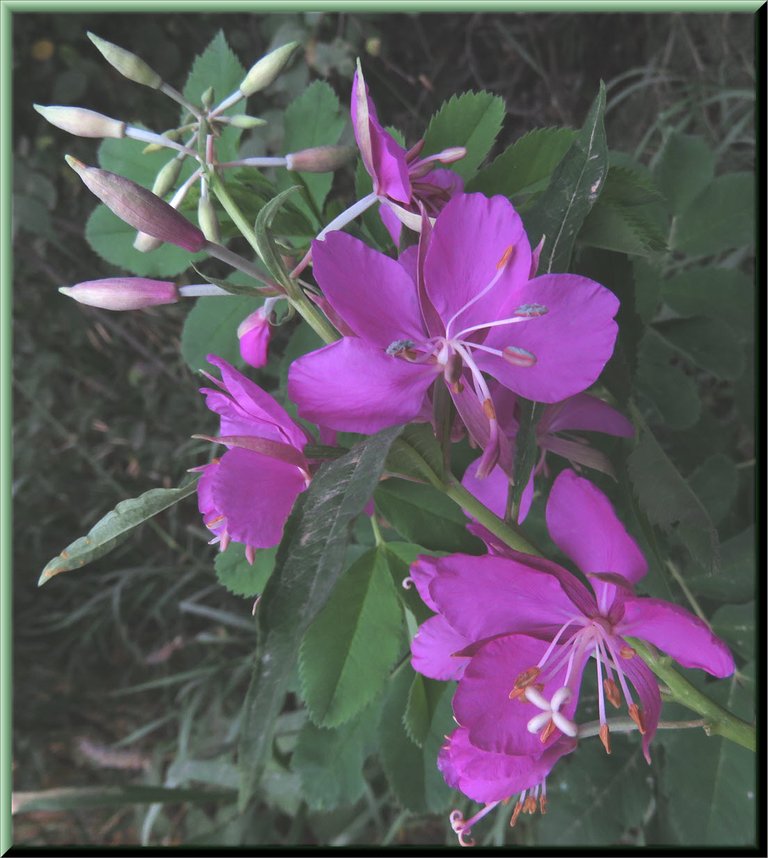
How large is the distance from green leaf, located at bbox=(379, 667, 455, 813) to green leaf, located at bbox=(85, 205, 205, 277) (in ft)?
1.48

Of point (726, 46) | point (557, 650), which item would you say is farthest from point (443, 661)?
point (726, 46)

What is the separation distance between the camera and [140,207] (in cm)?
46

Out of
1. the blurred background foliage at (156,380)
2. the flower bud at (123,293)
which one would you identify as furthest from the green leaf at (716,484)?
the flower bud at (123,293)

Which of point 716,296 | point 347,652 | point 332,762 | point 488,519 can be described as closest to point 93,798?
point 332,762

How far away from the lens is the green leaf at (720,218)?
90cm

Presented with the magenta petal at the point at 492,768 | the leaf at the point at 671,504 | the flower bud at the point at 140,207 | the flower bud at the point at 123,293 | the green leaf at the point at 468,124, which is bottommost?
the magenta petal at the point at 492,768

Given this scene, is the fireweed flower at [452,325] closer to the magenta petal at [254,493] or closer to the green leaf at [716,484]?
the magenta petal at [254,493]

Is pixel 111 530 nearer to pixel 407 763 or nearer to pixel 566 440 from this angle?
pixel 566 440

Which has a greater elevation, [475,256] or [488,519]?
[475,256]

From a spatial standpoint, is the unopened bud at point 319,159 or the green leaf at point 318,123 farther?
the green leaf at point 318,123

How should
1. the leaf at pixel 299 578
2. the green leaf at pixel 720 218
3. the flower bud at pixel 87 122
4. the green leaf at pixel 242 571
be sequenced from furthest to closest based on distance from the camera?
the green leaf at pixel 720 218, the green leaf at pixel 242 571, the flower bud at pixel 87 122, the leaf at pixel 299 578

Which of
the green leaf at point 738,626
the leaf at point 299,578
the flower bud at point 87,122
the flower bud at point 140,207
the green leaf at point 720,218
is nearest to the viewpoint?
the leaf at point 299,578

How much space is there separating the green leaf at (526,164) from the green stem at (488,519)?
0.28 m

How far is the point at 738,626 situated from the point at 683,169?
504mm
